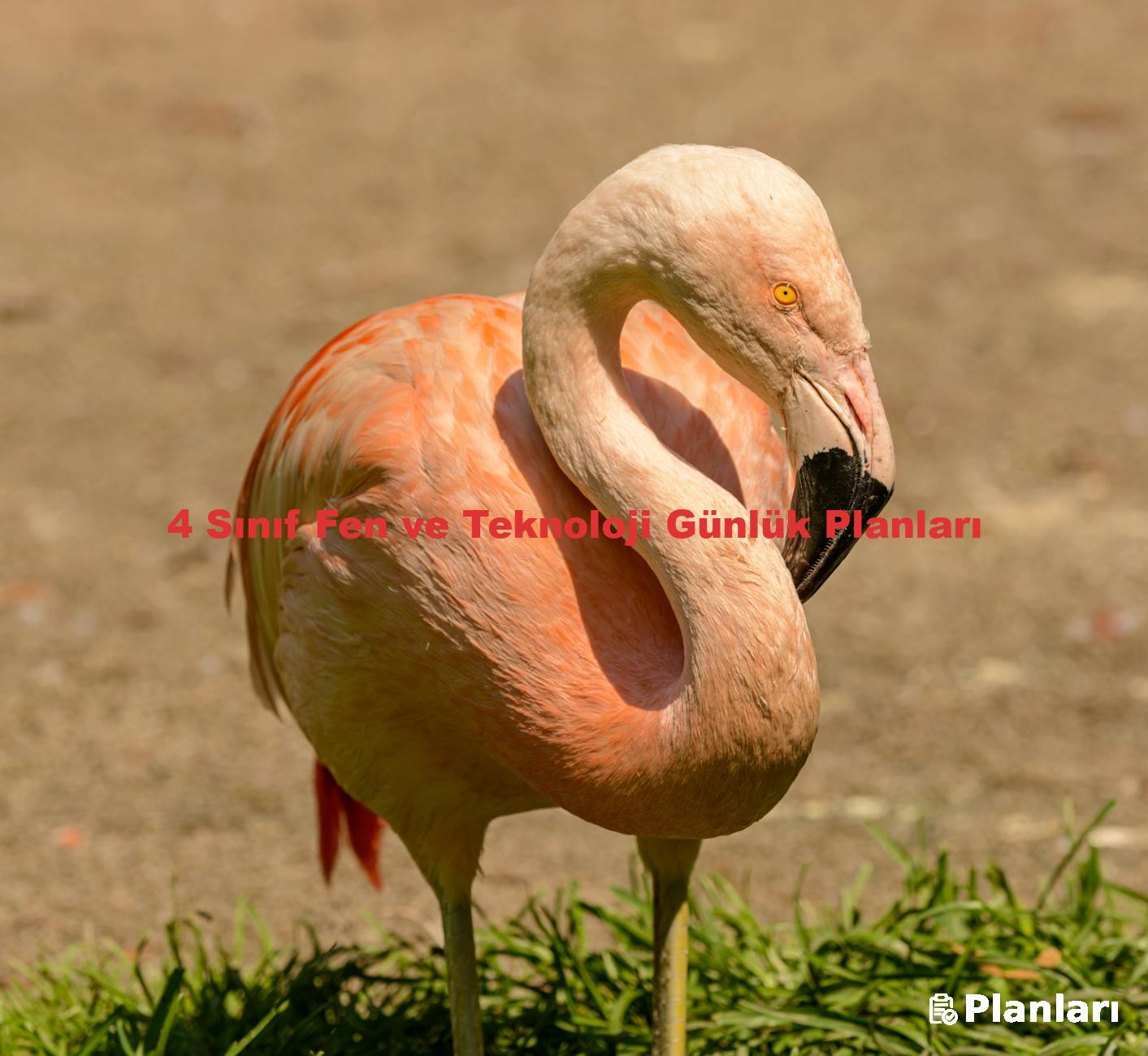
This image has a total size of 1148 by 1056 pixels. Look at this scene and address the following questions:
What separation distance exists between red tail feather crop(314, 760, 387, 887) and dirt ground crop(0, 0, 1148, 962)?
385mm

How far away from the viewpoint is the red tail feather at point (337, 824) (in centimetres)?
371

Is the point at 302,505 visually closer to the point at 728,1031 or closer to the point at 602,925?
the point at 728,1031

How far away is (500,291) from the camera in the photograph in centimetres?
746

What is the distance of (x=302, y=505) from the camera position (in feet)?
10.3

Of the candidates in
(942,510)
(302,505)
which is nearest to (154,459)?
(942,510)

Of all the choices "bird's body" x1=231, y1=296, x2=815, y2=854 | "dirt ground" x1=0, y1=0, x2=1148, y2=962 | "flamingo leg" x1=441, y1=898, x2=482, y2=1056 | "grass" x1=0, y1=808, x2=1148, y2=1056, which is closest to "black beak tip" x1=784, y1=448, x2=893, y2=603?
"bird's body" x1=231, y1=296, x2=815, y2=854

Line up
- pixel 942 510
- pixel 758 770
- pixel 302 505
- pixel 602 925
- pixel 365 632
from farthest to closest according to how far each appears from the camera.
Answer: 1. pixel 942 510
2. pixel 602 925
3. pixel 302 505
4. pixel 365 632
5. pixel 758 770

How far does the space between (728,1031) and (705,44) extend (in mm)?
8049

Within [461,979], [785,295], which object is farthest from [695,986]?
A: [785,295]

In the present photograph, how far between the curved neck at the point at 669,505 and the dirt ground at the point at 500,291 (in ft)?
5.71

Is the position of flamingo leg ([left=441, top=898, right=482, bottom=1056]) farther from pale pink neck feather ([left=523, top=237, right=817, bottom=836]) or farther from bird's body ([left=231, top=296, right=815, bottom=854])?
pale pink neck feather ([left=523, top=237, right=817, bottom=836])

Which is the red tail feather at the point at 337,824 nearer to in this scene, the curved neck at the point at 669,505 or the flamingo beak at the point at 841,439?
the curved neck at the point at 669,505

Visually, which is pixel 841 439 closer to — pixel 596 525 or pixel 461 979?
pixel 596 525

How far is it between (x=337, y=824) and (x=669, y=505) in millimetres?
1501
